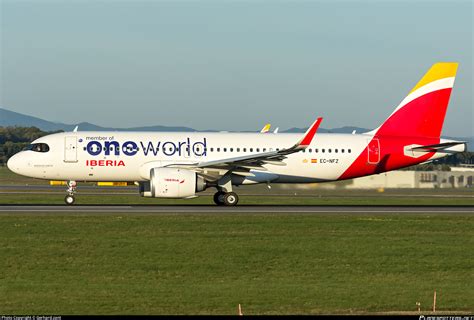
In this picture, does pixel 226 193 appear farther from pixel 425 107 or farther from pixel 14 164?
pixel 425 107

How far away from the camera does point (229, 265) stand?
878 inches

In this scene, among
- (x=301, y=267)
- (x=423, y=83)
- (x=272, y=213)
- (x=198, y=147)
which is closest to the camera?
(x=301, y=267)

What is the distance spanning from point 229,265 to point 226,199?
63.1 feet

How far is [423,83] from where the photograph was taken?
4550 centimetres

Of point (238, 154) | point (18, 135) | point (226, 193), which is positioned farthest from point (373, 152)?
point (18, 135)

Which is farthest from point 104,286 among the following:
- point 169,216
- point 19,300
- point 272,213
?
point 272,213

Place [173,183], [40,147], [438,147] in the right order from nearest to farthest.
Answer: [173,183] → [40,147] → [438,147]

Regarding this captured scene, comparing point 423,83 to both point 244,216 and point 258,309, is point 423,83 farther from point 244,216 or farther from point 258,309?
point 258,309

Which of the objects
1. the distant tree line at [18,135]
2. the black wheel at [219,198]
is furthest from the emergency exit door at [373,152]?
the distant tree line at [18,135]

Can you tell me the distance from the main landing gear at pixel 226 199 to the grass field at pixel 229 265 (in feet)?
28.3

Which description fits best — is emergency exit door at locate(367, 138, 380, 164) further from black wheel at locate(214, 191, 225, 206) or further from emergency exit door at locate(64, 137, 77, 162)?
emergency exit door at locate(64, 137, 77, 162)

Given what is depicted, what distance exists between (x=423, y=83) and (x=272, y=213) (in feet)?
47.5

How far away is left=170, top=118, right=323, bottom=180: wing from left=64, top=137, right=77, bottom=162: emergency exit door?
5.02 metres

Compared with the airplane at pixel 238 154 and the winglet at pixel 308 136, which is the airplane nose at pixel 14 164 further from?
the winglet at pixel 308 136
